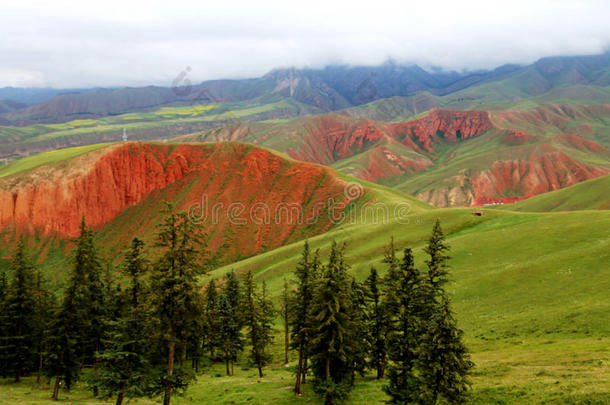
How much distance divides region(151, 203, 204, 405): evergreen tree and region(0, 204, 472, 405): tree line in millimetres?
65

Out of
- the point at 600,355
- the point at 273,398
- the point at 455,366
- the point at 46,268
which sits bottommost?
the point at 46,268

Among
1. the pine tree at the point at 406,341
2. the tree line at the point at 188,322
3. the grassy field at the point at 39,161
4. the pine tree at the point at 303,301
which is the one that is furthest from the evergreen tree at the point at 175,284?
the grassy field at the point at 39,161

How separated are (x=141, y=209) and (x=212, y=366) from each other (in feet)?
291

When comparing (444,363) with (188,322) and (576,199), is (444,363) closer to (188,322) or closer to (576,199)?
(188,322)

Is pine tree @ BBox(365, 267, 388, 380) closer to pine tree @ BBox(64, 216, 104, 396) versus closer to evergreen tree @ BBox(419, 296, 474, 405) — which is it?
evergreen tree @ BBox(419, 296, 474, 405)

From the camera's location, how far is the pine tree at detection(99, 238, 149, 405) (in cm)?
2267

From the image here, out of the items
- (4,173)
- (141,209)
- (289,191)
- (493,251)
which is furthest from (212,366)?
(4,173)

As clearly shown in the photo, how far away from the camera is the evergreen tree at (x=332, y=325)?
26391 millimetres

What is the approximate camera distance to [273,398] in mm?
31375

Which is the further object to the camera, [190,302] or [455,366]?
[190,302]

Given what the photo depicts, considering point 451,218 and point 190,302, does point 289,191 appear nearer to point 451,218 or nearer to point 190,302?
point 451,218

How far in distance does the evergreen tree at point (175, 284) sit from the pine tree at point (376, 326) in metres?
15.2
